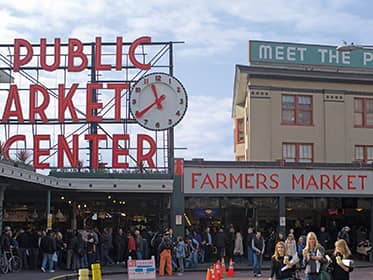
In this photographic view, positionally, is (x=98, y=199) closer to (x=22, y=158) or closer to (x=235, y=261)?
(x=22, y=158)

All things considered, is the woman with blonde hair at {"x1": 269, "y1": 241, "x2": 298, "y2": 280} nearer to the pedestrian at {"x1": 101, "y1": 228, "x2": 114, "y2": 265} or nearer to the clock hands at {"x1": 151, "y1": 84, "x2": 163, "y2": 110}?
the pedestrian at {"x1": 101, "y1": 228, "x2": 114, "y2": 265}

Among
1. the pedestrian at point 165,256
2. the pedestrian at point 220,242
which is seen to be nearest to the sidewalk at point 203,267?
the pedestrian at point 220,242

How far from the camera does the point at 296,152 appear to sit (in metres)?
39.3

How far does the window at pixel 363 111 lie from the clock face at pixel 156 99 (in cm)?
1066

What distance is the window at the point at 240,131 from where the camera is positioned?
4321 centimetres

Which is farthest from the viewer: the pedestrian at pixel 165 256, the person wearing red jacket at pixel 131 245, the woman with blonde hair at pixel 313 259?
the person wearing red jacket at pixel 131 245

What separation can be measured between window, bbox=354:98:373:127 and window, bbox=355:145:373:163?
131 centimetres

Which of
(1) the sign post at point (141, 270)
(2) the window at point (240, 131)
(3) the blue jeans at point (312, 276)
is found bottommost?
(1) the sign post at point (141, 270)

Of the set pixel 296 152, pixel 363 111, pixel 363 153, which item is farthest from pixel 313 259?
pixel 363 111

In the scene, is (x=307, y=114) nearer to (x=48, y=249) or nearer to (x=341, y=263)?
(x=48, y=249)

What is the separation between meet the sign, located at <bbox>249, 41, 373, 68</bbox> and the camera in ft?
134

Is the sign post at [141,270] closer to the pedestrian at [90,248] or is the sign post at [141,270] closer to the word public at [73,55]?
the pedestrian at [90,248]

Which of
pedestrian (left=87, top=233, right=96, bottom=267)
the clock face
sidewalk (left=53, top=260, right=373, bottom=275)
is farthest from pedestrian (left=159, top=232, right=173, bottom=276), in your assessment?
the clock face

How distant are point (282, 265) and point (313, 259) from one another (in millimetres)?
725
